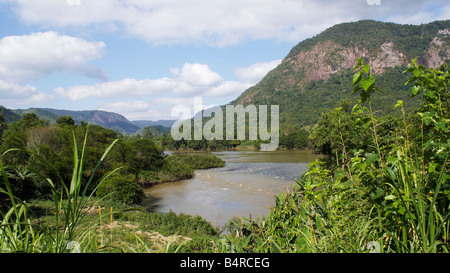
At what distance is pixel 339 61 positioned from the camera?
387 feet

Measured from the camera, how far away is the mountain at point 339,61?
91644 mm

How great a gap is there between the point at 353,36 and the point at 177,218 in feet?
455

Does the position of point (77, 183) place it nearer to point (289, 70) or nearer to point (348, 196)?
point (348, 196)

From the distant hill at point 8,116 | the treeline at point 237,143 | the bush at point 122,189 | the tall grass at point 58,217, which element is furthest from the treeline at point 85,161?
the treeline at point 237,143

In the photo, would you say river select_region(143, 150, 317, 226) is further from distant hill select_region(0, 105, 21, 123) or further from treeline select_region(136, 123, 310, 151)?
treeline select_region(136, 123, 310, 151)

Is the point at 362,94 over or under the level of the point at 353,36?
under

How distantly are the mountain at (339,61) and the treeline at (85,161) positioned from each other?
59.6 metres

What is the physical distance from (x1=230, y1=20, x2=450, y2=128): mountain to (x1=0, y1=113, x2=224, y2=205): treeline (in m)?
Answer: 59.6

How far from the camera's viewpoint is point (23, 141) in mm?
16859

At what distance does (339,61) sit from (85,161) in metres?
120

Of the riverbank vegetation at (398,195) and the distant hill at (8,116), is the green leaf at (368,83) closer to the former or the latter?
the riverbank vegetation at (398,195)

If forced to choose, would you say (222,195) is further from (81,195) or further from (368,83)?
(368,83)
